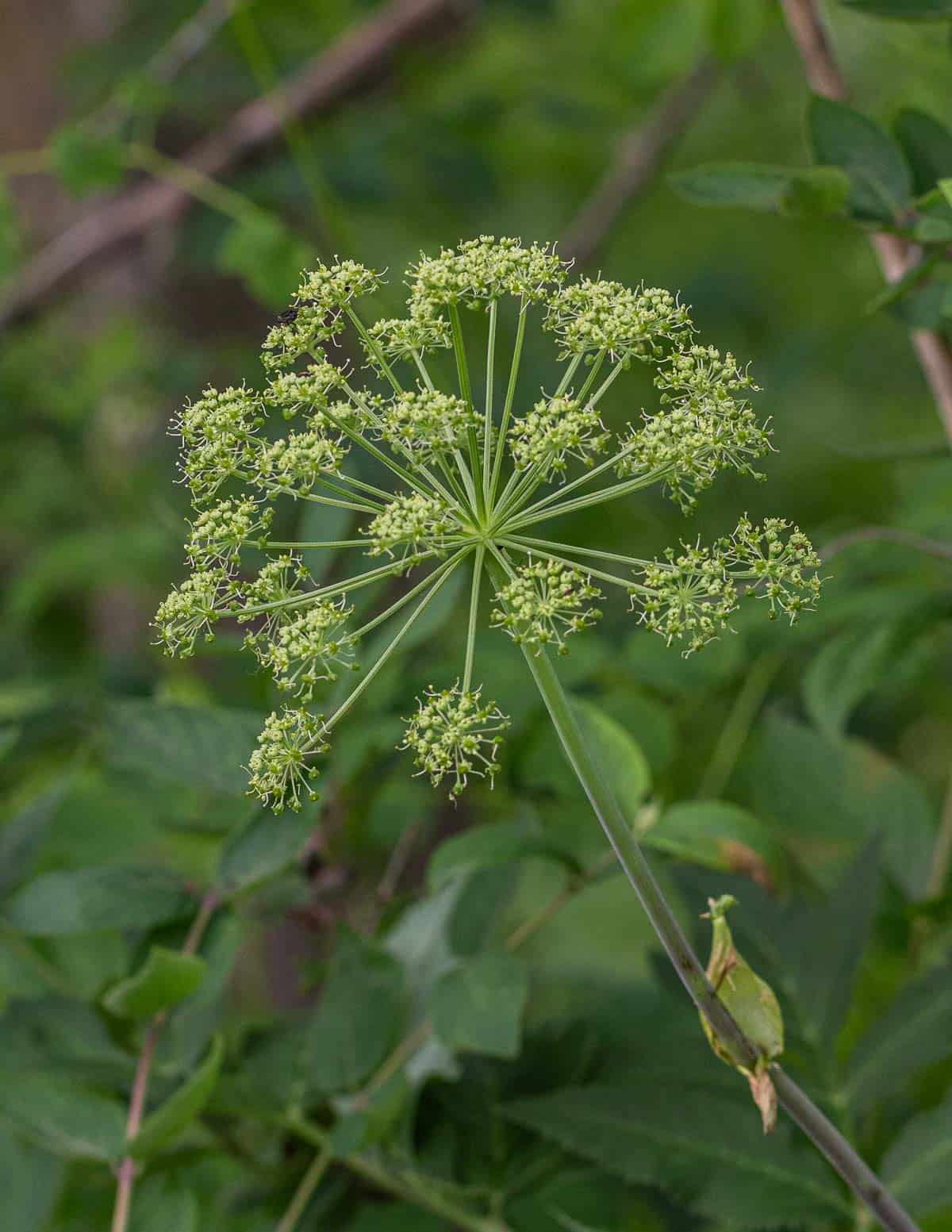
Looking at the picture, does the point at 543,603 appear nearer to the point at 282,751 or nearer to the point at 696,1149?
the point at 282,751

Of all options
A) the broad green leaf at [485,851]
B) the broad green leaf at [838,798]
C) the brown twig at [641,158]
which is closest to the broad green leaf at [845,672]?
the broad green leaf at [838,798]

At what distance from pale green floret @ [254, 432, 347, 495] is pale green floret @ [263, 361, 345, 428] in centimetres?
2

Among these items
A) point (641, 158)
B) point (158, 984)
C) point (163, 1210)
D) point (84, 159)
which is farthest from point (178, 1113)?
point (641, 158)

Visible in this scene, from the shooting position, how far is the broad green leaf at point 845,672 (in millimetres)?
1921

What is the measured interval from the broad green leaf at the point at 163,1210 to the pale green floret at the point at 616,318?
3.80 ft

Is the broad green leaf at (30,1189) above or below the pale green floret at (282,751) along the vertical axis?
below

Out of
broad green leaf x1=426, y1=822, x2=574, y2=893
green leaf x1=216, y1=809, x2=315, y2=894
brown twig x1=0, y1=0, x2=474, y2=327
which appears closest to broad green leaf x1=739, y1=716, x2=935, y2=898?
broad green leaf x1=426, y1=822, x2=574, y2=893

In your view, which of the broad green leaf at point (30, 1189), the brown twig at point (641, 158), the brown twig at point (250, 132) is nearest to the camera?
the broad green leaf at point (30, 1189)

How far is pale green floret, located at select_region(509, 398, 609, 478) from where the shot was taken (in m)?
1.12

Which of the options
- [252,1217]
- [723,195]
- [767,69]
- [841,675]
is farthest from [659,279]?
[252,1217]

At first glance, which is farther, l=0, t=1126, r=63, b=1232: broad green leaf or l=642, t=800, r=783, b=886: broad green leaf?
l=0, t=1126, r=63, b=1232: broad green leaf

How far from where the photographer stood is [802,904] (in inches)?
68.9

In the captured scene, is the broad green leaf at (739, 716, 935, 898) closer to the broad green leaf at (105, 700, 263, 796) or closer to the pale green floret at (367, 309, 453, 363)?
the broad green leaf at (105, 700, 263, 796)

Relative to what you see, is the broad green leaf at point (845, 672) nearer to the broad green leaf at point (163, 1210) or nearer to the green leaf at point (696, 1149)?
the green leaf at point (696, 1149)
